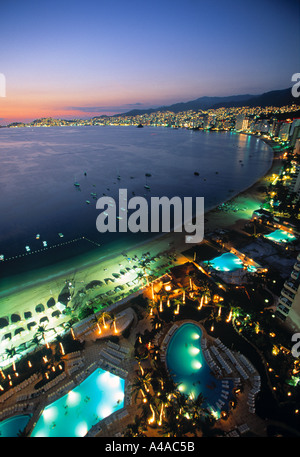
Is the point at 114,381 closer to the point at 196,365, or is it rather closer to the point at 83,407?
the point at 83,407

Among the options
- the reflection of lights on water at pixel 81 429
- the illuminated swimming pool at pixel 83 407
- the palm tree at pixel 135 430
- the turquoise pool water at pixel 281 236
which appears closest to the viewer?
the palm tree at pixel 135 430

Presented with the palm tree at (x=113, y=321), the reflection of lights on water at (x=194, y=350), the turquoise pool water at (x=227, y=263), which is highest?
the turquoise pool water at (x=227, y=263)

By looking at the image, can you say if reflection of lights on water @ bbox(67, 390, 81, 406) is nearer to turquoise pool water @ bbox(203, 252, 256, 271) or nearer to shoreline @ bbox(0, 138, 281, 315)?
shoreline @ bbox(0, 138, 281, 315)

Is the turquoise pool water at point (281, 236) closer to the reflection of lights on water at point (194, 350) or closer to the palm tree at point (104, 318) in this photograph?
the reflection of lights on water at point (194, 350)

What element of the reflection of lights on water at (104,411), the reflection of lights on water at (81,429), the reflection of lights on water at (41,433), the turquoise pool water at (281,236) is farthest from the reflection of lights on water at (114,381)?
the turquoise pool water at (281,236)

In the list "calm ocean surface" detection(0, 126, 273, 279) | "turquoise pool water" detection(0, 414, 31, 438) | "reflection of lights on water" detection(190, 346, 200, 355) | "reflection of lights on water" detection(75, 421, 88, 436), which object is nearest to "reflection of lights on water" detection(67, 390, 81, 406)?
"reflection of lights on water" detection(75, 421, 88, 436)

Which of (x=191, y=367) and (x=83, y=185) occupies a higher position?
(x=83, y=185)

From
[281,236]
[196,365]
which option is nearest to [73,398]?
[196,365]
